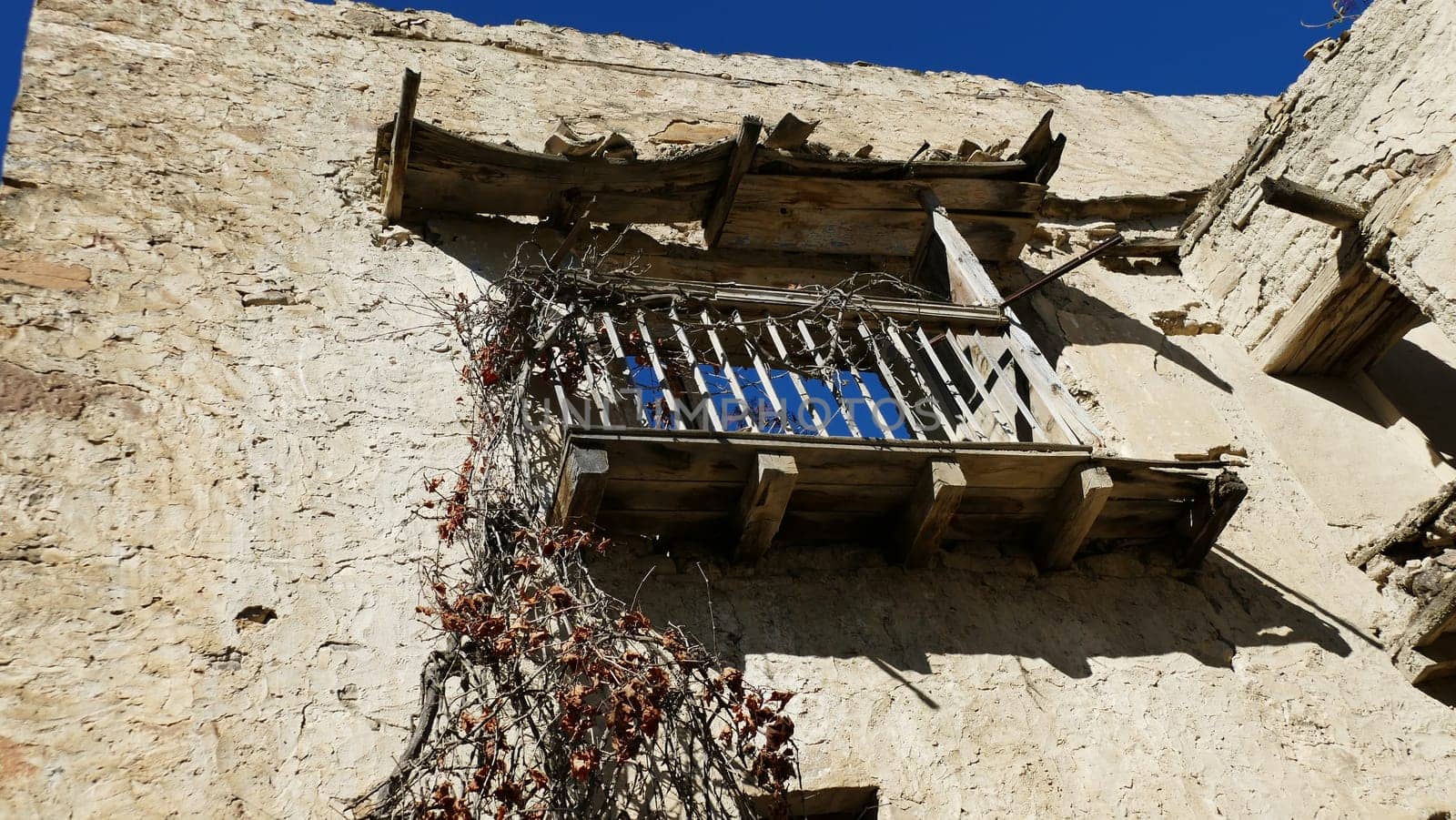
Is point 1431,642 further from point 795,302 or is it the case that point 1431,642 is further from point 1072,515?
point 795,302

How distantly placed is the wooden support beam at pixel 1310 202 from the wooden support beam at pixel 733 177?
2354 millimetres

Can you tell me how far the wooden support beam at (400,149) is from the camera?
4.49 m

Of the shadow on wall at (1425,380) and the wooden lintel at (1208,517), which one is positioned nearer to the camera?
the wooden lintel at (1208,517)

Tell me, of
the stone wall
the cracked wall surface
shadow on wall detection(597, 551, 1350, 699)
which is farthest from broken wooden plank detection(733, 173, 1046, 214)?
shadow on wall detection(597, 551, 1350, 699)

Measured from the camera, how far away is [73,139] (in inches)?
193

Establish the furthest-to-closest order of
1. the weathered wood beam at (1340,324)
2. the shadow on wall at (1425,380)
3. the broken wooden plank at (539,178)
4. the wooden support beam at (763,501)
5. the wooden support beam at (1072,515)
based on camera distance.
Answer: the shadow on wall at (1425,380), the weathered wood beam at (1340,324), the broken wooden plank at (539,178), the wooden support beam at (1072,515), the wooden support beam at (763,501)

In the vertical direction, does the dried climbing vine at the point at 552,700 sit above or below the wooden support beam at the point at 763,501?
below

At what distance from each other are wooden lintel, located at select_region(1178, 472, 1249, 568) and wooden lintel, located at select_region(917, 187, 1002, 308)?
3.76ft

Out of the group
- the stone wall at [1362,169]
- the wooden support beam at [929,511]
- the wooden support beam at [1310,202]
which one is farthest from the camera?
the wooden support beam at [1310,202]

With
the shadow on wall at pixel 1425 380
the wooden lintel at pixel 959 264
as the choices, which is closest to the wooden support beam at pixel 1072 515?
the wooden lintel at pixel 959 264

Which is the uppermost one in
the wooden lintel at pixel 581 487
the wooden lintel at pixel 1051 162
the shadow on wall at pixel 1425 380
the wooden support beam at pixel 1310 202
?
the wooden support beam at pixel 1310 202

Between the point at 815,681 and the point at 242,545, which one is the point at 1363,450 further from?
the point at 242,545

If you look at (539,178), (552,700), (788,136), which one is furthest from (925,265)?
(552,700)

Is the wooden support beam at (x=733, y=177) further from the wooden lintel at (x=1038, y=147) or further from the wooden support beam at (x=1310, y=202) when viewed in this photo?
the wooden support beam at (x=1310, y=202)
